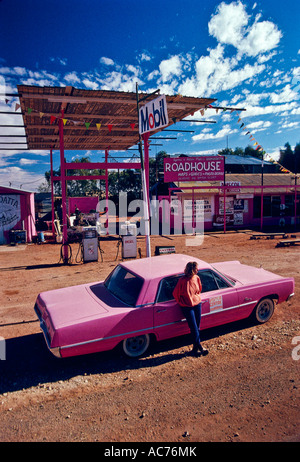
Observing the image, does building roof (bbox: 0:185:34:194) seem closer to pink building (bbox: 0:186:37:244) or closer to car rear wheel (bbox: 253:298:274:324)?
pink building (bbox: 0:186:37:244)

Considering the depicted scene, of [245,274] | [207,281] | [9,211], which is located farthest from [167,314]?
[9,211]

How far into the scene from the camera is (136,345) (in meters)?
5.02

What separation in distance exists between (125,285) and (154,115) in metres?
4.07

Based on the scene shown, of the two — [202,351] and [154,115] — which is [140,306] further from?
[154,115]

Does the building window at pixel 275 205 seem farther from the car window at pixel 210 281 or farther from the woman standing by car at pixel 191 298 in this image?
the woman standing by car at pixel 191 298

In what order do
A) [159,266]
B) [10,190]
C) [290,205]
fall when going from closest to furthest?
[159,266] < [10,190] < [290,205]

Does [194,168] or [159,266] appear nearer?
[159,266]

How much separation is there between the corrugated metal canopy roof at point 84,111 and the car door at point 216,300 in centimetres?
805

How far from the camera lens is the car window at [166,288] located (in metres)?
5.10

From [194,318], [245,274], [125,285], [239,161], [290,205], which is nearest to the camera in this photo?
[194,318]

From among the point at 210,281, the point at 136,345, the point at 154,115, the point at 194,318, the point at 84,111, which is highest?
the point at 84,111

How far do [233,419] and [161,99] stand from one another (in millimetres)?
6117

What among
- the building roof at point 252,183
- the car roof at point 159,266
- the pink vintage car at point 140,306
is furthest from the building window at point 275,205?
the car roof at point 159,266
